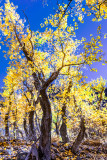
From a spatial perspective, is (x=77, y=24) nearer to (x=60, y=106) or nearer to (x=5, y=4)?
(x=5, y=4)

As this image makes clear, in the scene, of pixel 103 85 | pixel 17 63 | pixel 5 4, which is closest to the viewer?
pixel 5 4

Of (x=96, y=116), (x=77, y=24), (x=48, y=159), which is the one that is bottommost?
(x=48, y=159)

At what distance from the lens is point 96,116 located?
39.5ft

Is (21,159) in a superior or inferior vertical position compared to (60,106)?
inferior

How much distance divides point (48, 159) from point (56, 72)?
5594 millimetres

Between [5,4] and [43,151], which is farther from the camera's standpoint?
[5,4]

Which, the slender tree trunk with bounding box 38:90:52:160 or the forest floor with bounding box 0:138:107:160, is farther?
the forest floor with bounding box 0:138:107:160

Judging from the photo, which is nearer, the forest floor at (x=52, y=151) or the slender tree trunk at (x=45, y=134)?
the slender tree trunk at (x=45, y=134)

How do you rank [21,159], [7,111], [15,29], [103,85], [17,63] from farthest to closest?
[103,85] → [7,111] → [17,63] → [15,29] → [21,159]

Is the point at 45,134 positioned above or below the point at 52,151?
above

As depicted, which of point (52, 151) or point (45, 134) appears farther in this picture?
point (52, 151)

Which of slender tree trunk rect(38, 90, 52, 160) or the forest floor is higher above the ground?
slender tree trunk rect(38, 90, 52, 160)

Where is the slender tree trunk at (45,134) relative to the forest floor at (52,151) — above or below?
above

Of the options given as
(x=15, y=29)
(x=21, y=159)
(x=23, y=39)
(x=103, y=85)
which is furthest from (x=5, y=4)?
(x=103, y=85)
